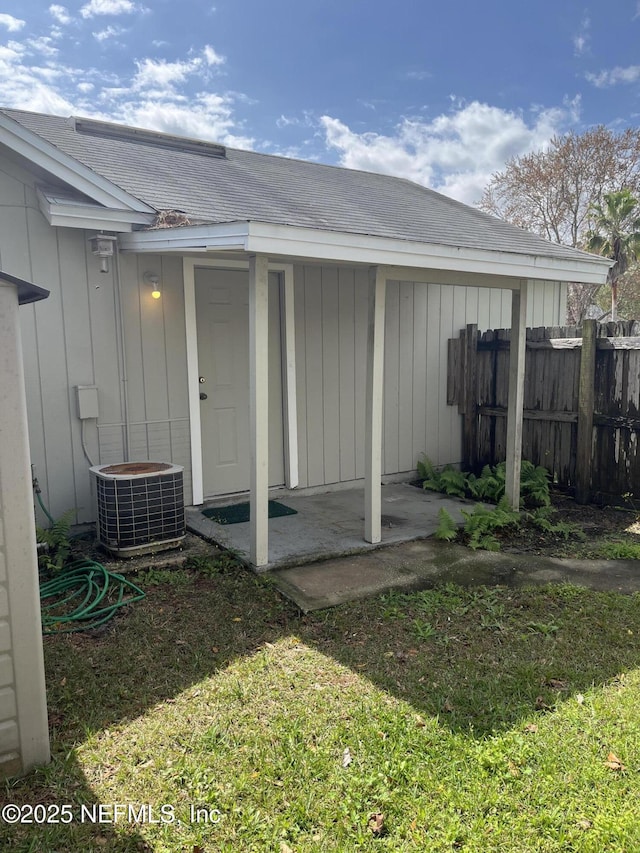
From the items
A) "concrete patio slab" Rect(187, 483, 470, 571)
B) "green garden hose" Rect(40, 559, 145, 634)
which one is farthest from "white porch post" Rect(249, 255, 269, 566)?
"green garden hose" Rect(40, 559, 145, 634)

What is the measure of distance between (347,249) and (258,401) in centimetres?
120

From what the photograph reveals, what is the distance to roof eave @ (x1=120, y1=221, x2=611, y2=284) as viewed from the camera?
3.63 m

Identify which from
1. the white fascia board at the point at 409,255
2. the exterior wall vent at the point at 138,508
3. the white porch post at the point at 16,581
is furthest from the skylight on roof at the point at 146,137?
the white porch post at the point at 16,581

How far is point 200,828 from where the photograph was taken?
2.00 metres

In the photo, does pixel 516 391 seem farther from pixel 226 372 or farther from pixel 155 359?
pixel 155 359

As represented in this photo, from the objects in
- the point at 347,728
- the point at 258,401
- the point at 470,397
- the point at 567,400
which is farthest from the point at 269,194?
the point at 347,728

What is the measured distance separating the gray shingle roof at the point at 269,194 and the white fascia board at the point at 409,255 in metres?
0.08

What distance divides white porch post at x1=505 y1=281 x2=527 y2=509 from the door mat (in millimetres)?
2111

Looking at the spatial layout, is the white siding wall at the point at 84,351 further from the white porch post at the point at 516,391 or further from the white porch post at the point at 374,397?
the white porch post at the point at 516,391

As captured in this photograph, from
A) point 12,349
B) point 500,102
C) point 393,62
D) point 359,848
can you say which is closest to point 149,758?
point 359,848

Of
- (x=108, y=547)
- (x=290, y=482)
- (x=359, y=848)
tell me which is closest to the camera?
(x=359, y=848)

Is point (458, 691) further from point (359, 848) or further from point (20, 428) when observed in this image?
point (20, 428)

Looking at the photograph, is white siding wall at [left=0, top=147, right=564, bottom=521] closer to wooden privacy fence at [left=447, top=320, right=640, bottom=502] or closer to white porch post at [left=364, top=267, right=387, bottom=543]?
wooden privacy fence at [left=447, top=320, right=640, bottom=502]

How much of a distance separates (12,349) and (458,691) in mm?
2409
